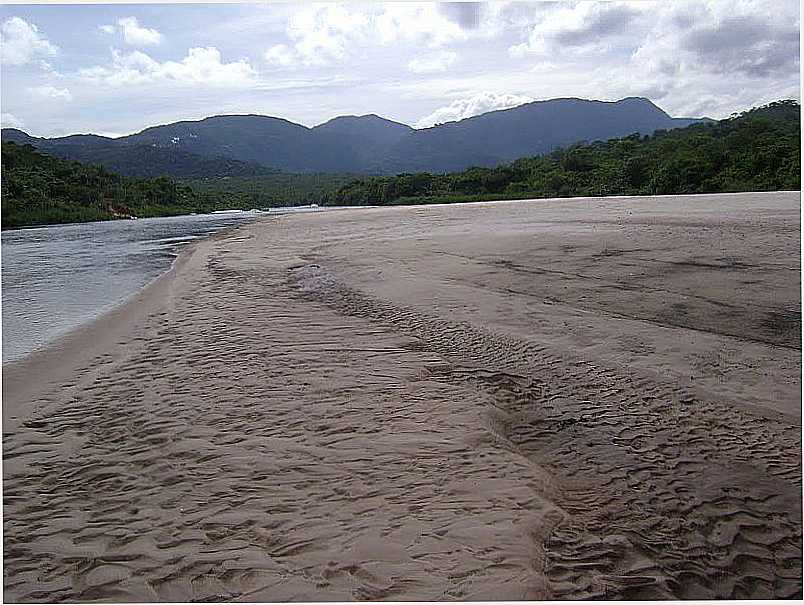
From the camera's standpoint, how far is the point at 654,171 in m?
46.0

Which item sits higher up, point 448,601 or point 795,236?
point 795,236

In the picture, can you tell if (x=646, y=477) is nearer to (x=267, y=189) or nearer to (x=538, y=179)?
(x=538, y=179)

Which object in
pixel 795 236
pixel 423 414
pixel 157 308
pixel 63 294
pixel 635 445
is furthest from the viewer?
pixel 63 294

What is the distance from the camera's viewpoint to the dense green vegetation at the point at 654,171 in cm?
3350

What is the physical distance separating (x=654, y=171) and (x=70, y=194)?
163 feet

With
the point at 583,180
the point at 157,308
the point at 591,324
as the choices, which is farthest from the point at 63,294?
→ the point at 583,180

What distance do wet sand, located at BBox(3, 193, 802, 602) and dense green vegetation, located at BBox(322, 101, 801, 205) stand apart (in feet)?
35.3

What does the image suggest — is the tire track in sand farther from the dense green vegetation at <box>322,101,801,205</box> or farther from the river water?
the dense green vegetation at <box>322,101,801,205</box>

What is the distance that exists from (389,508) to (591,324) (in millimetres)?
3821

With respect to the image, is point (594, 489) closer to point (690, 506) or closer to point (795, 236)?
point (690, 506)

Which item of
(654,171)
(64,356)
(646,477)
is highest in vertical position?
(654,171)

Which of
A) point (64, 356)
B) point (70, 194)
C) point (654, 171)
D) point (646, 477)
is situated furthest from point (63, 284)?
point (70, 194)

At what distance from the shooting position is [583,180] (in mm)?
56000

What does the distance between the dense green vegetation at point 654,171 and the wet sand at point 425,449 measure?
35.3 ft
